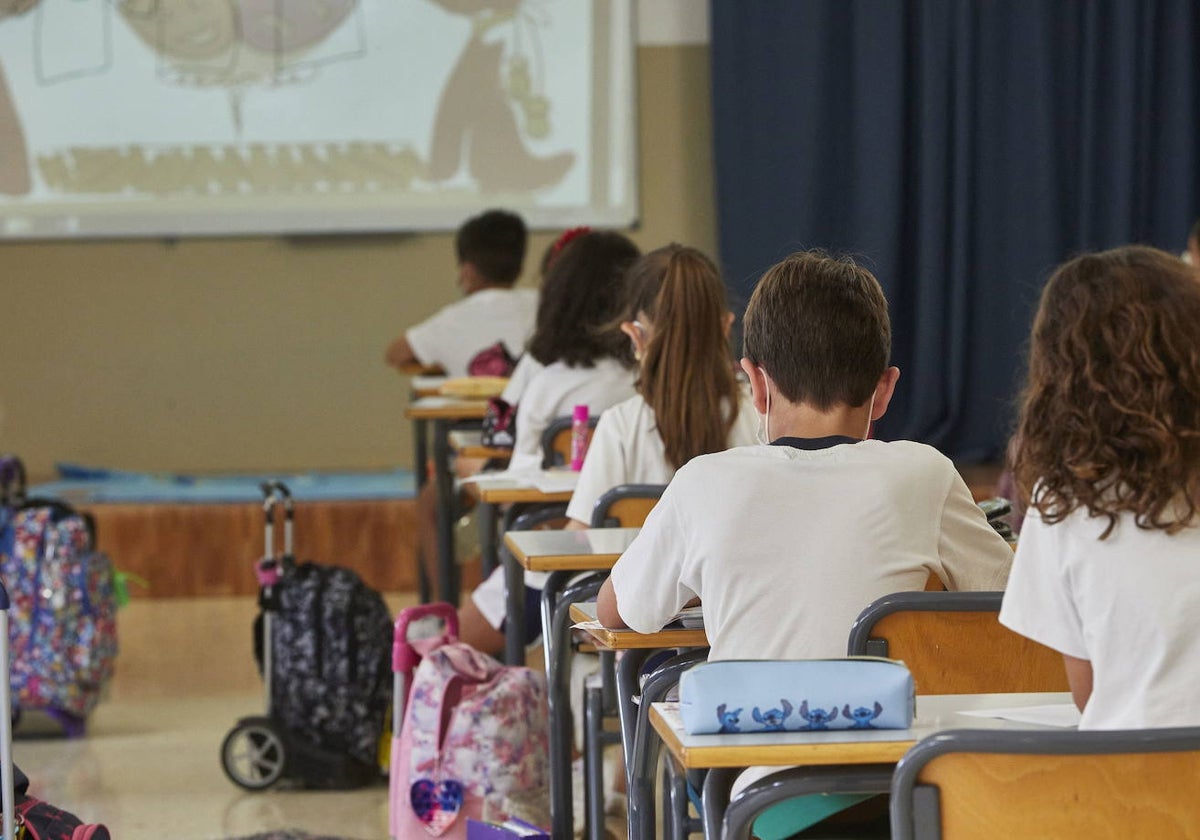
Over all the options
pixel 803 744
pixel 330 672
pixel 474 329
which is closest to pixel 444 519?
pixel 474 329

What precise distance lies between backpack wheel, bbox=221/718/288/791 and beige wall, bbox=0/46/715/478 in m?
3.43

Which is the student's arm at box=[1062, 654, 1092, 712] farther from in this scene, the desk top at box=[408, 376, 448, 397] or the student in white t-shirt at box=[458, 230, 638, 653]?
the desk top at box=[408, 376, 448, 397]

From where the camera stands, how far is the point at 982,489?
20.8 feet

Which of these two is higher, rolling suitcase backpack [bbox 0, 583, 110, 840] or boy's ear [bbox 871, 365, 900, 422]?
boy's ear [bbox 871, 365, 900, 422]

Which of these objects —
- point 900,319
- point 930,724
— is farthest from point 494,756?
point 900,319

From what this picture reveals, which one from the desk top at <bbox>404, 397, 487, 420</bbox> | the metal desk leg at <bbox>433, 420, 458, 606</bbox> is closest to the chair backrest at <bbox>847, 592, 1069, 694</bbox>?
the desk top at <bbox>404, 397, 487, 420</bbox>

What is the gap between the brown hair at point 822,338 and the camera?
1789 mm

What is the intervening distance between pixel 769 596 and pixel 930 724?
30 cm

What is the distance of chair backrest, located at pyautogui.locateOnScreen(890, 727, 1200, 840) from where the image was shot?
4.09 feet

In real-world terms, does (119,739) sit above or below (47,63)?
below

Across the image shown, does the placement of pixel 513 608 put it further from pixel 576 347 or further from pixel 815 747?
pixel 815 747

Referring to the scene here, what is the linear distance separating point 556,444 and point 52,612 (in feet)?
4.57

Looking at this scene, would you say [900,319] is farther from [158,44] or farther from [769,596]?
[769,596]

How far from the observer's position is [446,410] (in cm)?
420
